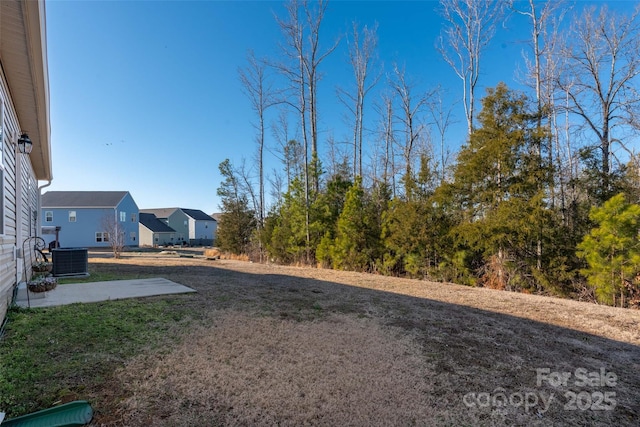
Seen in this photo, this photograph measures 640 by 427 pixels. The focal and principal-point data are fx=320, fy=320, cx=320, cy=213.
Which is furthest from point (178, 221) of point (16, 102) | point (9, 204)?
point (9, 204)

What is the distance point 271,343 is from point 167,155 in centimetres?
1581

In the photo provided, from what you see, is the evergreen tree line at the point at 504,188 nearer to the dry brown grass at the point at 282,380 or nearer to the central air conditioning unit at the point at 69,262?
the dry brown grass at the point at 282,380

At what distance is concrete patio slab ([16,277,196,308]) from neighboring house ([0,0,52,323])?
0.40 meters

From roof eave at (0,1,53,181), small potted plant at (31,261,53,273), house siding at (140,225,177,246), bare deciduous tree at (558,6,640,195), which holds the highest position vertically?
bare deciduous tree at (558,6,640,195)

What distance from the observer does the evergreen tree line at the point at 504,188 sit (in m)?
7.01

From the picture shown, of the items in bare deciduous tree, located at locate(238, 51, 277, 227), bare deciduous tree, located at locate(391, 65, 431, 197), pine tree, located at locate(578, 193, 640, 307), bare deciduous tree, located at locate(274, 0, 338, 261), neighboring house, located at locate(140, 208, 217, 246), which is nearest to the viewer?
pine tree, located at locate(578, 193, 640, 307)

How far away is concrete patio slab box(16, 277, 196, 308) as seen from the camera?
4598mm

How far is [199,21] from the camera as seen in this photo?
8.85m

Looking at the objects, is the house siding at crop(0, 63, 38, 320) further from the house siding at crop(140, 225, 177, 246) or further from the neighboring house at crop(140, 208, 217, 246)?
the neighboring house at crop(140, 208, 217, 246)

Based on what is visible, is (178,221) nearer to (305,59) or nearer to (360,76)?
(305,59)

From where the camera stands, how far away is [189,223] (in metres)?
40.3

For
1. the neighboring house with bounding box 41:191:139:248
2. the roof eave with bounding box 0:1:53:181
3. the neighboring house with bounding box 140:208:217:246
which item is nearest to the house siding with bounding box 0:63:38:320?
the roof eave with bounding box 0:1:53:181

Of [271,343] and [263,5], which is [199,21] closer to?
[263,5]

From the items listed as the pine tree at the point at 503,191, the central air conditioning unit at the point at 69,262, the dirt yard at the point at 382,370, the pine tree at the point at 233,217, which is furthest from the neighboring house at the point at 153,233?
the pine tree at the point at 503,191
